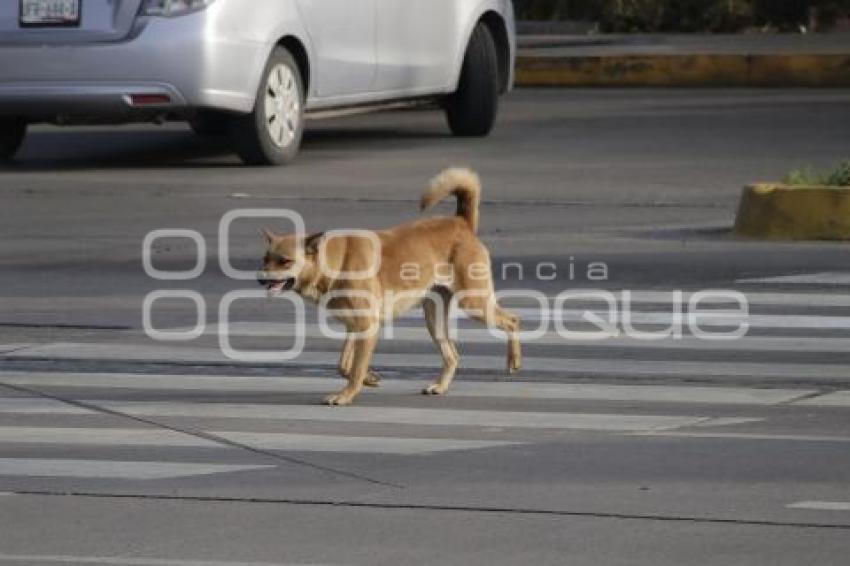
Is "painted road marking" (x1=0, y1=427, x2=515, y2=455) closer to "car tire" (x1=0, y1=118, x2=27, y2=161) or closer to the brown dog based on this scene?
the brown dog

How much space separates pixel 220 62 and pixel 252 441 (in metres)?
7.98

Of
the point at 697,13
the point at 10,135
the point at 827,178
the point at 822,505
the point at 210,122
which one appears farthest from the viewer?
the point at 697,13

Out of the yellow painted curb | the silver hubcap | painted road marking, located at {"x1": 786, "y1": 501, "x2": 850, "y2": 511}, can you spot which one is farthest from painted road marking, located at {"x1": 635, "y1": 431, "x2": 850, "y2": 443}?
the silver hubcap

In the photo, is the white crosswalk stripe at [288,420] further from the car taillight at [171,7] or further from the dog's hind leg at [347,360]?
the car taillight at [171,7]

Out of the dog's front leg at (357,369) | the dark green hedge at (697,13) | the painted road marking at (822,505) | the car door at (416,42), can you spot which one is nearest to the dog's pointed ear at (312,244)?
the dog's front leg at (357,369)

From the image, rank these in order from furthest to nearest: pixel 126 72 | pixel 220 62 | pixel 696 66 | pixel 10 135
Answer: pixel 696 66 → pixel 10 135 → pixel 220 62 → pixel 126 72

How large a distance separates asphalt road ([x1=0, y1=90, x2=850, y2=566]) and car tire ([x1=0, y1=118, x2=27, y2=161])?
0.41 feet

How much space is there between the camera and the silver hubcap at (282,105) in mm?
17000

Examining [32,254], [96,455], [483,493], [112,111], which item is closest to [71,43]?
[112,111]

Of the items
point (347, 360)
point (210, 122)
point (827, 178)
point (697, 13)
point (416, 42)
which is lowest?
point (697, 13)

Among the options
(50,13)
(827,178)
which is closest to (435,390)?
(827,178)

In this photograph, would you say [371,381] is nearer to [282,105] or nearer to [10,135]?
[282,105]

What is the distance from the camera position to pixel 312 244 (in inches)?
368

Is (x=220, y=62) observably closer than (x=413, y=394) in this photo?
No
